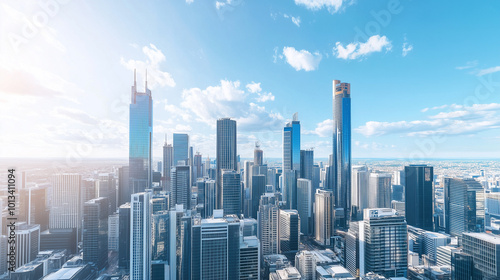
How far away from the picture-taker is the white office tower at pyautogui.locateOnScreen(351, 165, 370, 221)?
34625 mm

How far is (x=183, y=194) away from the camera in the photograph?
103ft

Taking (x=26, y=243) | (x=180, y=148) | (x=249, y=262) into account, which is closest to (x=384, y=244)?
(x=249, y=262)

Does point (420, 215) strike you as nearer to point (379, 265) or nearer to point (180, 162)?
point (379, 265)

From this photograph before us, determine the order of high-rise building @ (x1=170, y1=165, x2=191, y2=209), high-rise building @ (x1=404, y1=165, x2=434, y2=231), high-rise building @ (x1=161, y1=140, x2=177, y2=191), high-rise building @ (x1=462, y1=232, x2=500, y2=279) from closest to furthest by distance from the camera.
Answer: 1. high-rise building @ (x1=462, y1=232, x2=500, y2=279)
2. high-rise building @ (x1=404, y1=165, x2=434, y2=231)
3. high-rise building @ (x1=170, y1=165, x2=191, y2=209)
4. high-rise building @ (x1=161, y1=140, x2=177, y2=191)

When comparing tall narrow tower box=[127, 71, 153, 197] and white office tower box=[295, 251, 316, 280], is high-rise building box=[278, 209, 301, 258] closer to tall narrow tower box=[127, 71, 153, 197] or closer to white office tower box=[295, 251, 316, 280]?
white office tower box=[295, 251, 316, 280]

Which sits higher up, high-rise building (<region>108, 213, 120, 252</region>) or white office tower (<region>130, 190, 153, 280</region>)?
white office tower (<region>130, 190, 153, 280</region>)

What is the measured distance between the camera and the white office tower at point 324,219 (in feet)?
91.1

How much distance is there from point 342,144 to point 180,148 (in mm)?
31063

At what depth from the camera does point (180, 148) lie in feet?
148

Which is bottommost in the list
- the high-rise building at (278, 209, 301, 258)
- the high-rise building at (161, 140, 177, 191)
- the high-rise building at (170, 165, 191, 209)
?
the high-rise building at (278, 209, 301, 258)

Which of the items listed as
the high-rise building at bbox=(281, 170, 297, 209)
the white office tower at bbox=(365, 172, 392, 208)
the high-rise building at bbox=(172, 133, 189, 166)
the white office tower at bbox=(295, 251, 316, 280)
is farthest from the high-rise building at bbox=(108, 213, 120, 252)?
the white office tower at bbox=(365, 172, 392, 208)

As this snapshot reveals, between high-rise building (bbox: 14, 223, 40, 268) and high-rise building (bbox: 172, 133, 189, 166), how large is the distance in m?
24.4

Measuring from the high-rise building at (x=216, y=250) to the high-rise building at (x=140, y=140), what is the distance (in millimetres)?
22096

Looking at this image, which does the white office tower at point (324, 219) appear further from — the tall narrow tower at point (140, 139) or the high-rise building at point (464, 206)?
the tall narrow tower at point (140, 139)
